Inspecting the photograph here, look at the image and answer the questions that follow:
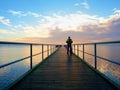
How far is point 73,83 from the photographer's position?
6.28m

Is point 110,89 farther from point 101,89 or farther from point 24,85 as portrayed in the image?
point 24,85

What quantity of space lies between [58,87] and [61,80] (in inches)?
38.2

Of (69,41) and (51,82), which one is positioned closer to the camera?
(51,82)

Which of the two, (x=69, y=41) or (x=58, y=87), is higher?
(x=69, y=41)

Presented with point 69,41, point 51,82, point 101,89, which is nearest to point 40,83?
point 51,82

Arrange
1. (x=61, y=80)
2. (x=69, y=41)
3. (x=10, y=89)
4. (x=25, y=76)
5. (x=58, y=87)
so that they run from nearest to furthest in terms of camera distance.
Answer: (x=10, y=89) < (x=58, y=87) < (x=61, y=80) < (x=25, y=76) < (x=69, y=41)

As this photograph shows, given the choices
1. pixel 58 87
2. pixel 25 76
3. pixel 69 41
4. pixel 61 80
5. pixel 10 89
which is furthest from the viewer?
pixel 69 41

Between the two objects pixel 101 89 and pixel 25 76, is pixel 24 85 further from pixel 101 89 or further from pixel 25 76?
pixel 101 89

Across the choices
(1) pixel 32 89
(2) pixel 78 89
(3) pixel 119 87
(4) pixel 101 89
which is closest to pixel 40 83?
(1) pixel 32 89

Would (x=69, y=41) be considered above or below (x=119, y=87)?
above

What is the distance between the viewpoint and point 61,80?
6734 millimetres

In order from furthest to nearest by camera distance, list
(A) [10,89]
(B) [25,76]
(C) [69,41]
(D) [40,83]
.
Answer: (C) [69,41], (B) [25,76], (D) [40,83], (A) [10,89]

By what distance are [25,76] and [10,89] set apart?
72.2 inches

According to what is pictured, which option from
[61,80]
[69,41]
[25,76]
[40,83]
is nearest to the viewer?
[40,83]
